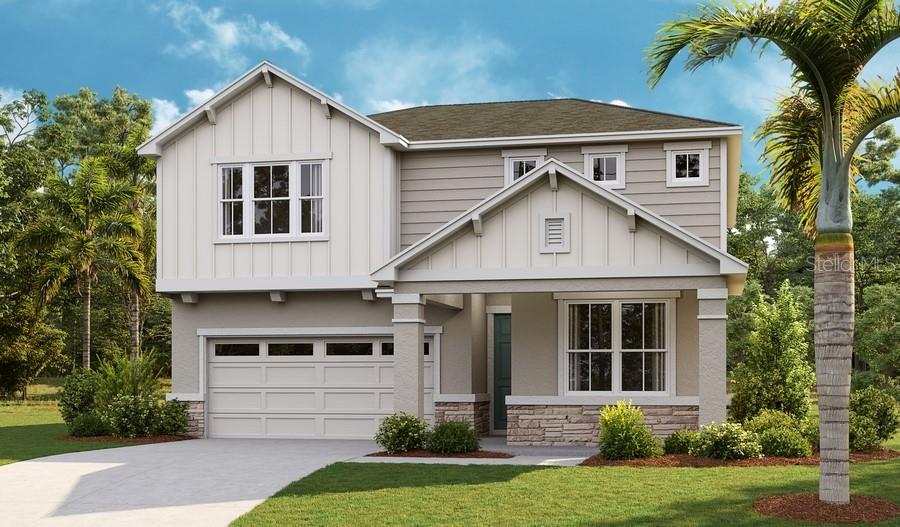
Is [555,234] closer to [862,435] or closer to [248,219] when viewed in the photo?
[862,435]

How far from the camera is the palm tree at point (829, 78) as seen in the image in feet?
35.9

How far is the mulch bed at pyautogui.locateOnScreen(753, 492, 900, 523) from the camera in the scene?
35.0 feet

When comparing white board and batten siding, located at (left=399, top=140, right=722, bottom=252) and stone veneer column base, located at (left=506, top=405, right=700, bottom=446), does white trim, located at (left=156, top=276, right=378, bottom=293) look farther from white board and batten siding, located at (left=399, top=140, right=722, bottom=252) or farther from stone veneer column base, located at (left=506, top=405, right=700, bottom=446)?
stone veneer column base, located at (left=506, top=405, right=700, bottom=446)

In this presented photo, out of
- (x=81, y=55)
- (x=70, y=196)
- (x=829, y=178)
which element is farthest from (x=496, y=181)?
(x=81, y=55)

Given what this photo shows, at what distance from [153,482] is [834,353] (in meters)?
8.98

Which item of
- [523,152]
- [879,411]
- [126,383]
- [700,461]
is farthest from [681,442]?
[126,383]

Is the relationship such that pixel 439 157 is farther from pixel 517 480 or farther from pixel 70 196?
pixel 70 196

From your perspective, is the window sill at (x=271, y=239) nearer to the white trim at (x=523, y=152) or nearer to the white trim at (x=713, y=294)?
the white trim at (x=523, y=152)

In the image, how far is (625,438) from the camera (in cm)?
1488

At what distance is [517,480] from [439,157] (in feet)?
27.8

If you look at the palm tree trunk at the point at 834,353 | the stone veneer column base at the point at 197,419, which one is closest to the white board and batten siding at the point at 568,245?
the palm tree trunk at the point at 834,353

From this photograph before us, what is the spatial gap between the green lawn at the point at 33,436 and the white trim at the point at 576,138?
8302mm

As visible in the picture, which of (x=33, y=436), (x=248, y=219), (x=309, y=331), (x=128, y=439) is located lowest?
(x=33, y=436)

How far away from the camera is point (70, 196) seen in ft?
94.0
